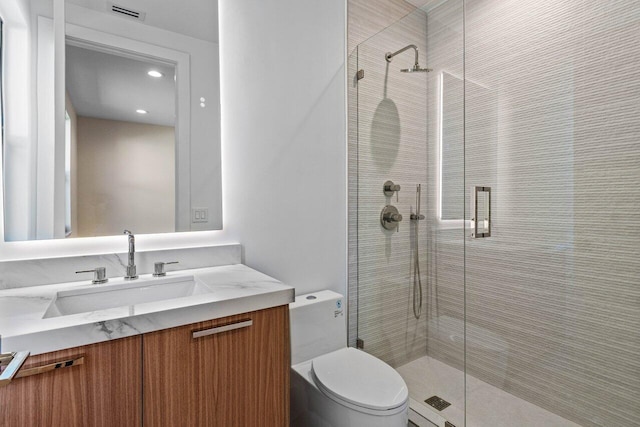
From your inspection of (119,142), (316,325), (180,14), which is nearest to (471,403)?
(316,325)

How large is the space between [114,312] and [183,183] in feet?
2.51

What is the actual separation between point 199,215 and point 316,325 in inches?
30.2

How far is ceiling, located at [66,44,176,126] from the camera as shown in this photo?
131cm

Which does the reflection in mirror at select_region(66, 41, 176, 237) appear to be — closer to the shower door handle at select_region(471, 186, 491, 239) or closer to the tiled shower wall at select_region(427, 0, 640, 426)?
the tiled shower wall at select_region(427, 0, 640, 426)

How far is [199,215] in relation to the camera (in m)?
1.55

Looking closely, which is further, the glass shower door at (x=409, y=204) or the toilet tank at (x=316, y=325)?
the glass shower door at (x=409, y=204)

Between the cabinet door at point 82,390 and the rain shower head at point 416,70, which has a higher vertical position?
the rain shower head at point 416,70

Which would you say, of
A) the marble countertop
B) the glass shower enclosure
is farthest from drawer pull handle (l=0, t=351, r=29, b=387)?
the glass shower enclosure

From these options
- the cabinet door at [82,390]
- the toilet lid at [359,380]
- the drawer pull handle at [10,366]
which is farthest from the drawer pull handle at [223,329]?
the toilet lid at [359,380]

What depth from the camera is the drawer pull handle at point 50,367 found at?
0.74 m

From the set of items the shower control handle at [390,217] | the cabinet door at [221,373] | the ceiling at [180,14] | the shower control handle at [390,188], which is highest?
the ceiling at [180,14]

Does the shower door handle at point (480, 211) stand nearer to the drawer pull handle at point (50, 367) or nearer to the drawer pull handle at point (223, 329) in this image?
the drawer pull handle at point (223, 329)

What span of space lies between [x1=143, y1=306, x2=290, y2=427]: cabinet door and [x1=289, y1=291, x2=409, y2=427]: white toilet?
0.83 ft

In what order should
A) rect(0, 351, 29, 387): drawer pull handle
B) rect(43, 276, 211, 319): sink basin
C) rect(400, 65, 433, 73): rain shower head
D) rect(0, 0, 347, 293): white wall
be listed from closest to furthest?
rect(0, 351, 29, 387): drawer pull handle, rect(43, 276, 211, 319): sink basin, rect(0, 0, 347, 293): white wall, rect(400, 65, 433, 73): rain shower head
